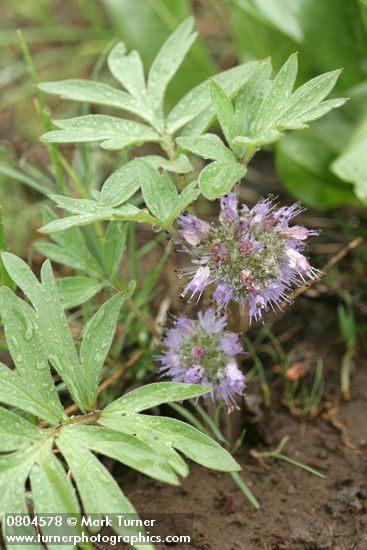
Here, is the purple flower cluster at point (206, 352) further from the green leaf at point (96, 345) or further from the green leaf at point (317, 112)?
the green leaf at point (317, 112)

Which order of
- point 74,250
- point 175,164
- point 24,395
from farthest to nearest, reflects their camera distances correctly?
point 74,250 → point 175,164 → point 24,395

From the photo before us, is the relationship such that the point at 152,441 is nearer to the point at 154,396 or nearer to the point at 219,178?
the point at 154,396

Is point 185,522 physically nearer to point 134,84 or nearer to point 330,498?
point 330,498

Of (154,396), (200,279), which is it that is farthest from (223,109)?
(154,396)

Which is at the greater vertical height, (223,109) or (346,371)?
(223,109)

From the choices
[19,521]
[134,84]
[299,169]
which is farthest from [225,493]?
[299,169]

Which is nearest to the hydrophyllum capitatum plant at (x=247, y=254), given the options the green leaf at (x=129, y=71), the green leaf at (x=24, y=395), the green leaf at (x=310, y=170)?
the green leaf at (x=24, y=395)

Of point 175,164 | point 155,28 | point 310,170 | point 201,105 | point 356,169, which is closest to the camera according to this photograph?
point 175,164
